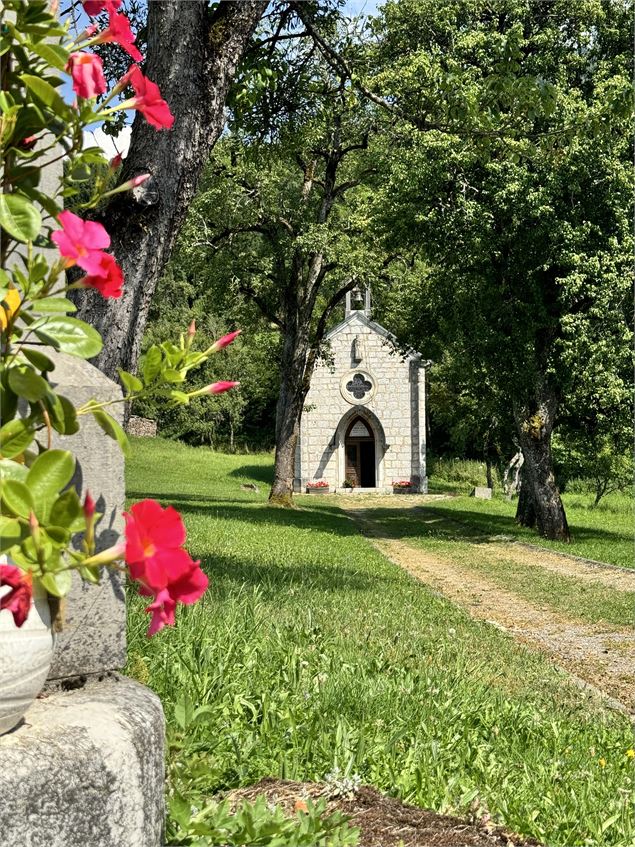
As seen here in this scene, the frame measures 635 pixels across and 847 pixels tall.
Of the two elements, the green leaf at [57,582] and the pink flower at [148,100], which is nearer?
the green leaf at [57,582]

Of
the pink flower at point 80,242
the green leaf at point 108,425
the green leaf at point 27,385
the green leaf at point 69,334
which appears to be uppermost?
the pink flower at point 80,242

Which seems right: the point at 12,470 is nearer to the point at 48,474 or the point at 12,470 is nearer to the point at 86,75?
the point at 48,474

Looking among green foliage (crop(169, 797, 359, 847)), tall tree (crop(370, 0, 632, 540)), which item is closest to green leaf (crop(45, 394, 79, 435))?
Result: green foliage (crop(169, 797, 359, 847))

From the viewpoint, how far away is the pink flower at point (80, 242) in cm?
157

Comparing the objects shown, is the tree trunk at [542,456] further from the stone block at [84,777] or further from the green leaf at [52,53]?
the green leaf at [52,53]

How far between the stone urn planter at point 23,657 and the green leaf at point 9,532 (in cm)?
31

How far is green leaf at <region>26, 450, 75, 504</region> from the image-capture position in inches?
62.1

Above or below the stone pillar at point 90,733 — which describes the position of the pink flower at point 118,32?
above

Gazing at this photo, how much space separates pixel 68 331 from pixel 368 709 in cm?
294

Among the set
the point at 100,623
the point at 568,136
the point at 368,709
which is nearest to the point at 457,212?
the point at 568,136

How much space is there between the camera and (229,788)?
3.20 metres

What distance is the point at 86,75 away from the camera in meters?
1.79

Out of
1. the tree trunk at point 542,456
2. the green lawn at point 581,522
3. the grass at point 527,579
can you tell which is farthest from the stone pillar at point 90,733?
the tree trunk at point 542,456

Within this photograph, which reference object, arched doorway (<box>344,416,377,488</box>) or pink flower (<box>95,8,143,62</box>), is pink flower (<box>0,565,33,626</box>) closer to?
pink flower (<box>95,8,143,62</box>)
